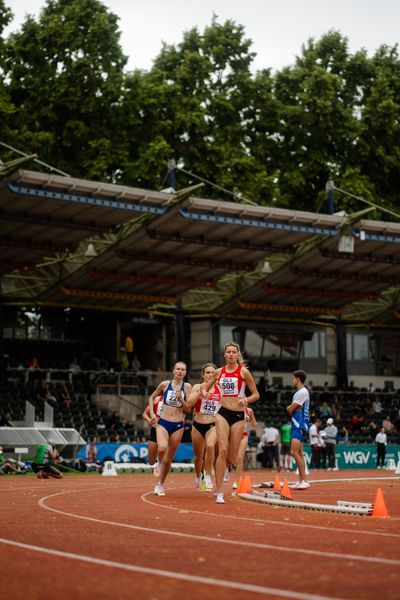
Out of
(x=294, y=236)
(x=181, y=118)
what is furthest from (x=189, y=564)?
(x=181, y=118)

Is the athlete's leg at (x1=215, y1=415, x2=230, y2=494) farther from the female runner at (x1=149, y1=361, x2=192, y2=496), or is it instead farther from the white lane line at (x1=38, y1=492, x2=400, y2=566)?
the white lane line at (x1=38, y1=492, x2=400, y2=566)

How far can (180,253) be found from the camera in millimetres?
48562

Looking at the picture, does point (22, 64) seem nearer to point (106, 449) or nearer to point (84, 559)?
point (106, 449)

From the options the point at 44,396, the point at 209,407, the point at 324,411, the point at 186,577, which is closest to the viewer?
the point at 186,577

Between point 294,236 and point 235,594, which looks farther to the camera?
point 294,236

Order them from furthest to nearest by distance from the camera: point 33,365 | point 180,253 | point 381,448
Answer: point 33,365
point 180,253
point 381,448

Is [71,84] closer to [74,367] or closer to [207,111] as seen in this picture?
[207,111]

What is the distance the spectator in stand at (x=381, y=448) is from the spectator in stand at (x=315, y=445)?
317 centimetres

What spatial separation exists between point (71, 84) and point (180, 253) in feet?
34.2

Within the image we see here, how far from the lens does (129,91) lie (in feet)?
179

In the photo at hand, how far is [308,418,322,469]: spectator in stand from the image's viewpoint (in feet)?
136

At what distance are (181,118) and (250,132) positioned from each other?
219 inches

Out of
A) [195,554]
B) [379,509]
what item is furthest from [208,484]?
[195,554]

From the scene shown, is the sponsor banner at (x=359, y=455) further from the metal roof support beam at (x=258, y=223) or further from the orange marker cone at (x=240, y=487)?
the orange marker cone at (x=240, y=487)
